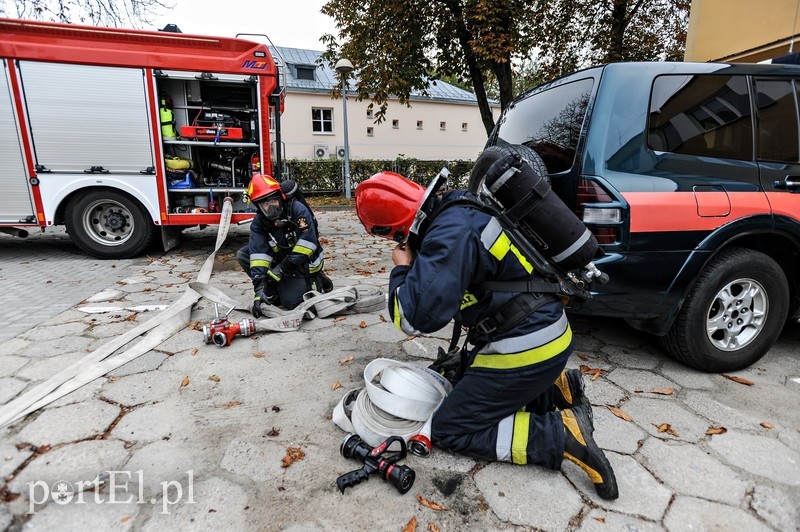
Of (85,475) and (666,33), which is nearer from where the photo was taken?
(85,475)

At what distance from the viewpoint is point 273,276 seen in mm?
3881

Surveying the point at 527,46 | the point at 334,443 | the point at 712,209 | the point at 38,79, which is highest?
the point at 527,46

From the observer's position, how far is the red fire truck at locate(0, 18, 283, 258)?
18.5 ft

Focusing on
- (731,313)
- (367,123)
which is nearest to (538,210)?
(731,313)

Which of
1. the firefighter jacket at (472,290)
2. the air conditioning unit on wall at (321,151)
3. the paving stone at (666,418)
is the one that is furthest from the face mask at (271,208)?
the air conditioning unit on wall at (321,151)

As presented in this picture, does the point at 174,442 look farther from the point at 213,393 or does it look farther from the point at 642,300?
the point at 642,300

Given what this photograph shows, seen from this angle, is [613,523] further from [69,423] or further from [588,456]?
[69,423]

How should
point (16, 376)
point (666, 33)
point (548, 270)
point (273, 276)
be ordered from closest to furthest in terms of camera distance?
point (548, 270)
point (16, 376)
point (273, 276)
point (666, 33)

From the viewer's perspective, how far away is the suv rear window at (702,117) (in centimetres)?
252

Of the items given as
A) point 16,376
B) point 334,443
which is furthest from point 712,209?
point 16,376

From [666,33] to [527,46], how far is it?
677 centimetres

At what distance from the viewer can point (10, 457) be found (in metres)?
1.97

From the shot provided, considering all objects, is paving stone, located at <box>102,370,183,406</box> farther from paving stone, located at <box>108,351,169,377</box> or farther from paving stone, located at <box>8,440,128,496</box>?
paving stone, located at <box>8,440,128,496</box>

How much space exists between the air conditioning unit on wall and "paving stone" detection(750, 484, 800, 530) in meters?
23.3
